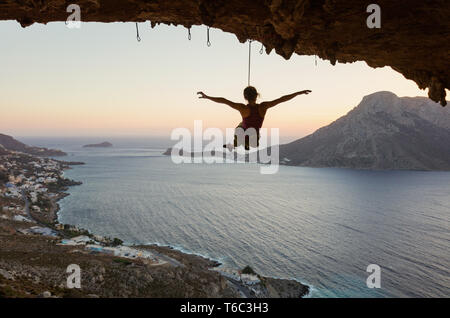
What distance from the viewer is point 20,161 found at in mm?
110250

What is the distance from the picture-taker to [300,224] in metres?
52.2

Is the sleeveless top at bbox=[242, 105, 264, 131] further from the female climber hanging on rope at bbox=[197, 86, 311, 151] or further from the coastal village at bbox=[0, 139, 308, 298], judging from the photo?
the coastal village at bbox=[0, 139, 308, 298]

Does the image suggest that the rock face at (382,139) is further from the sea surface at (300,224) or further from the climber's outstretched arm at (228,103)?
the climber's outstretched arm at (228,103)

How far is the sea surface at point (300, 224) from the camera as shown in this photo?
3375 cm

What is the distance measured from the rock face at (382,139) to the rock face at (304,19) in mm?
141381

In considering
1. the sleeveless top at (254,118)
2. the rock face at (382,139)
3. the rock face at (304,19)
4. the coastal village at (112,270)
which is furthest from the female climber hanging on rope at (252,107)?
the rock face at (382,139)

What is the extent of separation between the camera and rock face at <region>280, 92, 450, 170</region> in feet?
434

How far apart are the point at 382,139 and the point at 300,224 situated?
109366 millimetres

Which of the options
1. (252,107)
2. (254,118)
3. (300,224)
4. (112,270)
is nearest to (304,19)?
(252,107)

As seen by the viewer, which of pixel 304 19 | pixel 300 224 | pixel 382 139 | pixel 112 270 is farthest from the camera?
pixel 382 139

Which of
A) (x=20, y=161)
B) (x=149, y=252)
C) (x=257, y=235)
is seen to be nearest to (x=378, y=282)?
(x=257, y=235)

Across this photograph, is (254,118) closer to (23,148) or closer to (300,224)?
(300,224)

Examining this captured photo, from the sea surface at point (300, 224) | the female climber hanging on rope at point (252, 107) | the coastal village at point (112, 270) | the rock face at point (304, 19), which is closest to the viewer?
the rock face at point (304, 19)

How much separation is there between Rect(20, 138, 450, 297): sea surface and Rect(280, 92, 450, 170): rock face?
36.1 m
